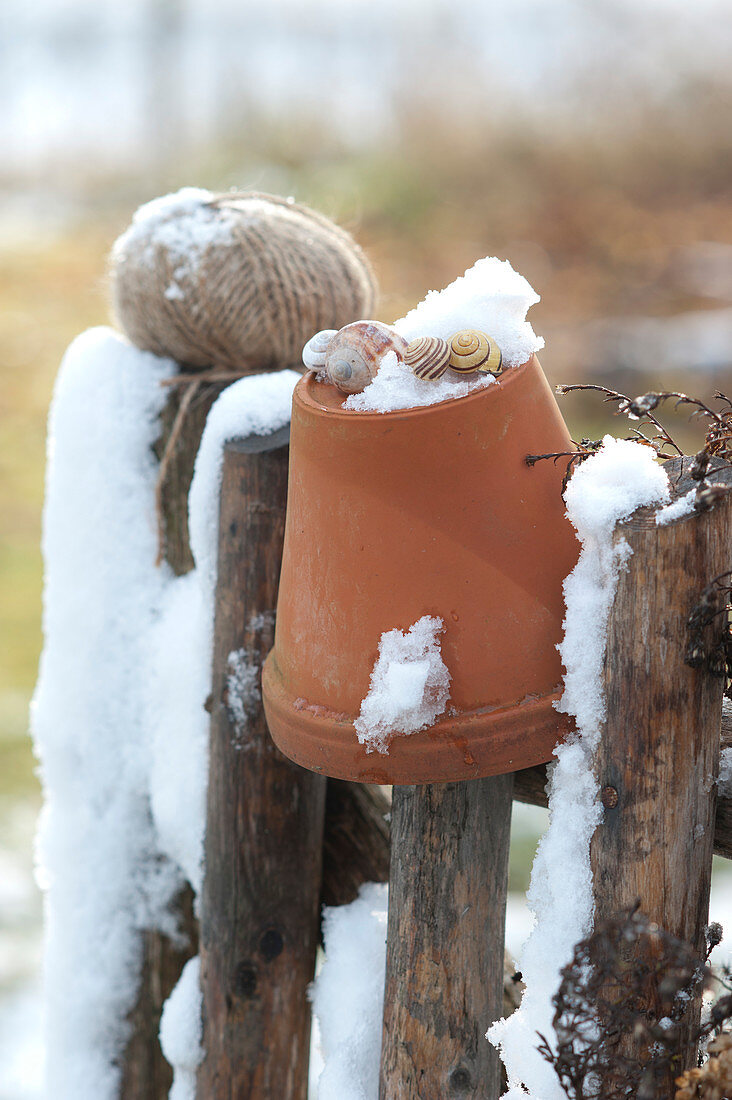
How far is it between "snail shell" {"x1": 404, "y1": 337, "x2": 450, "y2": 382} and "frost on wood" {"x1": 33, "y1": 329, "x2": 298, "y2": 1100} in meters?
0.72

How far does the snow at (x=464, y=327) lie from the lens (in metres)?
0.82

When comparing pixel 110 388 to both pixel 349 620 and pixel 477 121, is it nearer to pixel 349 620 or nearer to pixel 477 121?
pixel 349 620

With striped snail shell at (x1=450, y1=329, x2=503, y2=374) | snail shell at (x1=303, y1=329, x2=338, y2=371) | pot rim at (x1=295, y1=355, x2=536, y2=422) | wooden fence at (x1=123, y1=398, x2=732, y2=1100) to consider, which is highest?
snail shell at (x1=303, y1=329, x2=338, y2=371)

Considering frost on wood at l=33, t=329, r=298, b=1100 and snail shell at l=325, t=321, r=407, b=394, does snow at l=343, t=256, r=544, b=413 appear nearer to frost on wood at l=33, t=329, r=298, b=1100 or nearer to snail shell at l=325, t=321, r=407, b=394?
snail shell at l=325, t=321, r=407, b=394

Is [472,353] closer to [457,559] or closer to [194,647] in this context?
[457,559]

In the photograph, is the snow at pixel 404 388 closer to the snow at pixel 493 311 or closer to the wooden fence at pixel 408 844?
the snow at pixel 493 311

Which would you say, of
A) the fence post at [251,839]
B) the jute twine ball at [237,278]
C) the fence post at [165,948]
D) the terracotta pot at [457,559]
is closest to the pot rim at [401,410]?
the terracotta pot at [457,559]

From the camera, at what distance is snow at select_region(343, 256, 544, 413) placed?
0.82 metres

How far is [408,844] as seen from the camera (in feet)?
3.22

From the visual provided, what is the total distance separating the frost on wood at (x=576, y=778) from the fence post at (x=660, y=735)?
0.05 ft

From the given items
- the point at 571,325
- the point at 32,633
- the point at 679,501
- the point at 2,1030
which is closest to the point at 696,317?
the point at 571,325

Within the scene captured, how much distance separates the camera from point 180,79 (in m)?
11.4

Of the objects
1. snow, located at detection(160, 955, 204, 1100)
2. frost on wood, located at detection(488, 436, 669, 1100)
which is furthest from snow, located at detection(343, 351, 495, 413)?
snow, located at detection(160, 955, 204, 1100)

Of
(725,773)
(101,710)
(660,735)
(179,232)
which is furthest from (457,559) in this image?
(101,710)
